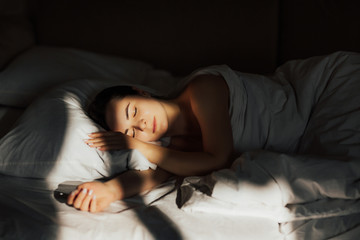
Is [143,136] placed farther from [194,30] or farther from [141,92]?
[194,30]

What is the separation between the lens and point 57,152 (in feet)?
3.57

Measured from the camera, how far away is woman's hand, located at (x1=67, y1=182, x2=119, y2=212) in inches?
38.3

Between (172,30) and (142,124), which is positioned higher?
(172,30)

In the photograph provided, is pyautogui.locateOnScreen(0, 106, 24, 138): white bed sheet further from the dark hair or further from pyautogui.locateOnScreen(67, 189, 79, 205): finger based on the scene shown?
pyautogui.locateOnScreen(67, 189, 79, 205): finger

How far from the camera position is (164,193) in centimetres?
109

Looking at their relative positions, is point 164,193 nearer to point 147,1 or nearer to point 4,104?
point 4,104

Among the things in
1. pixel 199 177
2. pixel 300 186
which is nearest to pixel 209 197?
pixel 199 177

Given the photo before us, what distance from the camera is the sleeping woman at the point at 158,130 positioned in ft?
3.69

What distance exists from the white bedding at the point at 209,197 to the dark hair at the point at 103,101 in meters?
0.10

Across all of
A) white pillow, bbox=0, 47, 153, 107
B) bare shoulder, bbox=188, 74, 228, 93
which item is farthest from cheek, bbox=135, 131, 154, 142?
white pillow, bbox=0, 47, 153, 107

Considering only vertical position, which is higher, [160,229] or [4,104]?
[4,104]

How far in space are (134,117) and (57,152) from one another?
0.87 feet

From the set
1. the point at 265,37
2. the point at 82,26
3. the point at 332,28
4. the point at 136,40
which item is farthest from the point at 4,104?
the point at 332,28

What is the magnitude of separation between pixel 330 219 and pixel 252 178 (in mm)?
227
